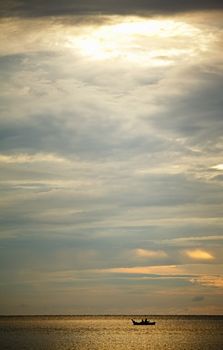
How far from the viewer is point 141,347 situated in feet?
422

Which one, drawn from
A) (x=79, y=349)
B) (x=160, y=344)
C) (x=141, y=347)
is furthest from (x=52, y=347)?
(x=160, y=344)

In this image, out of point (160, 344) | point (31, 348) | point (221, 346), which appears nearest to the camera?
point (31, 348)

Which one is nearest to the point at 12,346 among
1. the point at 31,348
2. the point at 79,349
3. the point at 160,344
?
the point at 31,348

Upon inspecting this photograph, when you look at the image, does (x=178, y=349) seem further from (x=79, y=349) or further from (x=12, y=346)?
(x=12, y=346)

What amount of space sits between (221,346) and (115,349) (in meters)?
22.6

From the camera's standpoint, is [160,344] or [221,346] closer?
[221,346]

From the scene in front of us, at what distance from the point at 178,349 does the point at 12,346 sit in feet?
110

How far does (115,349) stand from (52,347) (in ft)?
41.8

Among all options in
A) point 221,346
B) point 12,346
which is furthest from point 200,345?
point 12,346

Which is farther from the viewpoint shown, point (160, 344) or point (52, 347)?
point (160, 344)

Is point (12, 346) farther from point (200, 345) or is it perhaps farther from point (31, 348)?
point (200, 345)

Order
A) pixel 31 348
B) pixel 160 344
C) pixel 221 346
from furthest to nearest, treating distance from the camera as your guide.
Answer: pixel 160 344 → pixel 221 346 → pixel 31 348

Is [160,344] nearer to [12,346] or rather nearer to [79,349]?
[79,349]

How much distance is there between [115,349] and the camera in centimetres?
12338
